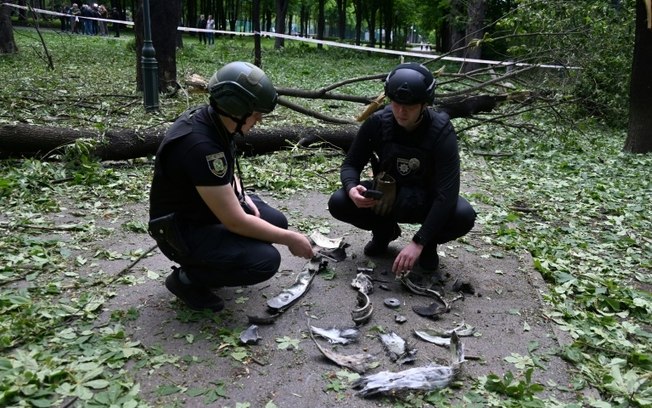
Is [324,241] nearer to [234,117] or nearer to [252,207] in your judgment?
[252,207]

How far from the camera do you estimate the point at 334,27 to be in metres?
71.9

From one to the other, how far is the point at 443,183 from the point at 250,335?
1401 millimetres

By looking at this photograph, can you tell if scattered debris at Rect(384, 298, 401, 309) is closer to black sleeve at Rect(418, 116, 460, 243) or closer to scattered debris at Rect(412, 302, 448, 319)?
scattered debris at Rect(412, 302, 448, 319)

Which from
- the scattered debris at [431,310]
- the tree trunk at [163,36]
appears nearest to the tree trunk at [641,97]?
the scattered debris at [431,310]

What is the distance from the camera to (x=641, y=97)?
7.94 m

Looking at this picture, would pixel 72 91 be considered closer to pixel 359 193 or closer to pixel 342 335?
pixel 359 193

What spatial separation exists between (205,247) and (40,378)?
92 centimetres

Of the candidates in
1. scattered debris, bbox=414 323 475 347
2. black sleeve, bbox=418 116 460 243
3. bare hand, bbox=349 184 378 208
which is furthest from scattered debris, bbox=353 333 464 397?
bare hand, bbox=349 184 378 208

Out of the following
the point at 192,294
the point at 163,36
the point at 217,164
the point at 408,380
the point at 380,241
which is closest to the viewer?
the point at 408,380

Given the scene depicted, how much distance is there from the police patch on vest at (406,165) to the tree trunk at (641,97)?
226 inches

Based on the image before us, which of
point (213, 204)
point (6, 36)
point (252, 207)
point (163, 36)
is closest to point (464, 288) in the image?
point (252, 207)

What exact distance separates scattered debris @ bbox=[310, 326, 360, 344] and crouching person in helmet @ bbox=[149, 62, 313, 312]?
395 millimetres

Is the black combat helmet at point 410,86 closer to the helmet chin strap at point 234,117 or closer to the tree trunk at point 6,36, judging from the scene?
the helmet chin strap at point 234,117

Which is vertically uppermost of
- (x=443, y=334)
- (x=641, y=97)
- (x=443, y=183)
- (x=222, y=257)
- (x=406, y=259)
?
(x=641, y=97)
